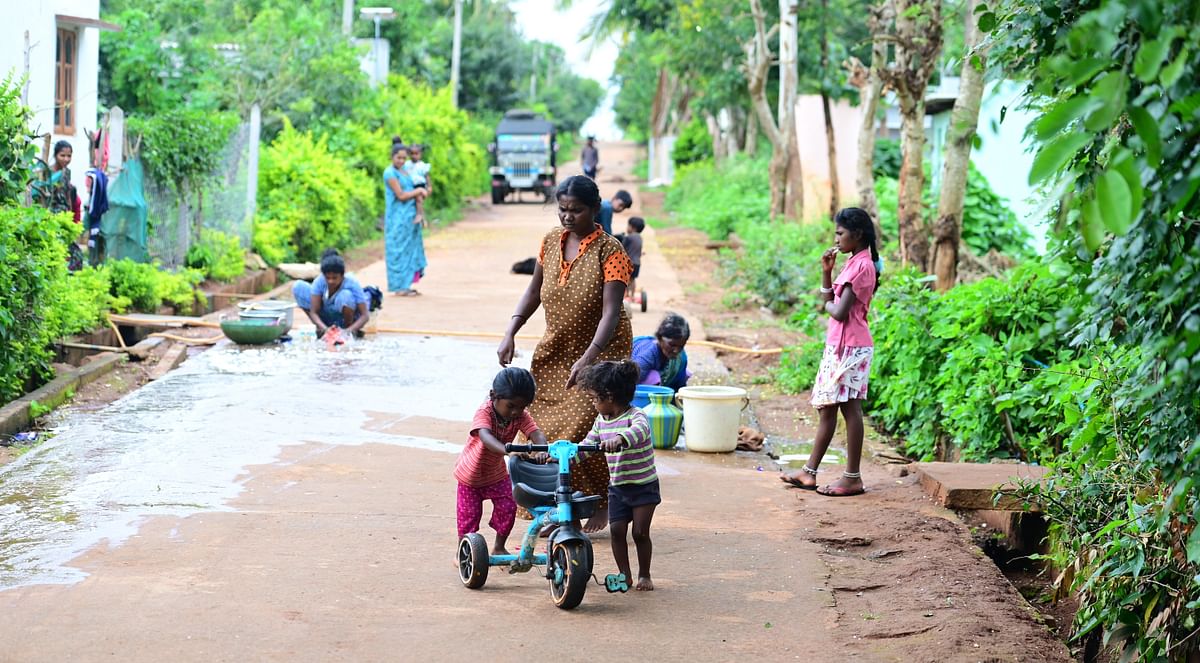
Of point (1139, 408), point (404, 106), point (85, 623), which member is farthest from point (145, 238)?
point (404, 106)

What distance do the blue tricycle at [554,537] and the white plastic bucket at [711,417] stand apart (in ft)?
10.1

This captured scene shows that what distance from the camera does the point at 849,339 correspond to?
726 centimetres

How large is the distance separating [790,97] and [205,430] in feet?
54.4

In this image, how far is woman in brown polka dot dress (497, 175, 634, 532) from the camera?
6066 mm

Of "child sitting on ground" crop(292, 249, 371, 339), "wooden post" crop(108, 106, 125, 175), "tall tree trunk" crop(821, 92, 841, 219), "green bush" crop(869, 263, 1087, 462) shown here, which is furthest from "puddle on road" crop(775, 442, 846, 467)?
"tall tree trunk" crop(821, 92, 841, 219)

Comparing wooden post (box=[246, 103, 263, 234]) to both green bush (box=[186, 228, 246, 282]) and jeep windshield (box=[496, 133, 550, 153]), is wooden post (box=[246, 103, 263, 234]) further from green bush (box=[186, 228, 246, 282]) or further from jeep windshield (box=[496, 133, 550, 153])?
jeep windshield (box=[496, 133, 550, 153])

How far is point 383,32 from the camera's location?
40.1m

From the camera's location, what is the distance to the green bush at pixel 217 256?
51.6ft

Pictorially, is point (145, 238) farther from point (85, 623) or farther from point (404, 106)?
point (404, 106)

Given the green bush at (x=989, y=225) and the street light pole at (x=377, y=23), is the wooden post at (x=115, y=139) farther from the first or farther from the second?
the street light pole at (x=377, y=23)

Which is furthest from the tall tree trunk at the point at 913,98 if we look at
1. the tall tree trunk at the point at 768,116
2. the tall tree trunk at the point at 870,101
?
the tall tree trunk at the point at 768,116

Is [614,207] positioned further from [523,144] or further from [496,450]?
[523,144]

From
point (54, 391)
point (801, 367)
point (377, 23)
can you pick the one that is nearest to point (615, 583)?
point (54, 391)

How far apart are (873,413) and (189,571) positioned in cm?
568
